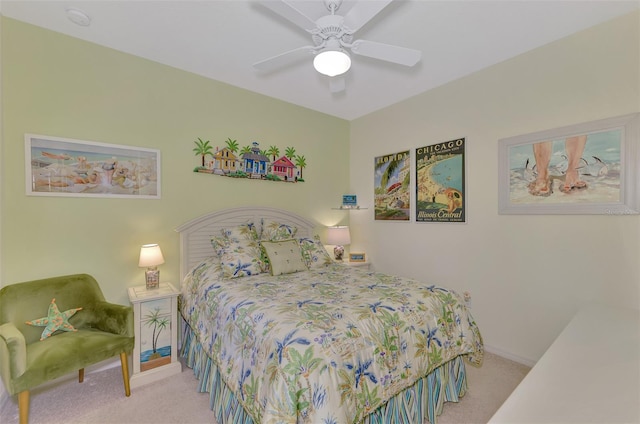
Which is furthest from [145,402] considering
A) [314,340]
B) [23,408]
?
[314,340]

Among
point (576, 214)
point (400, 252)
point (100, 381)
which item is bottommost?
point (100, 381)

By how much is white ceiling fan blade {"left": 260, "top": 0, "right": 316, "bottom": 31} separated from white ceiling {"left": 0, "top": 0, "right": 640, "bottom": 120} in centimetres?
40

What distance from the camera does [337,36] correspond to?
172 cm

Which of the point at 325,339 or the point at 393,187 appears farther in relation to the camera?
the point at 393,187

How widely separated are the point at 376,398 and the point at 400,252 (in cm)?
231

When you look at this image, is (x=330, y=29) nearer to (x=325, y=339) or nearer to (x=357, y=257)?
(x=325, y=339)

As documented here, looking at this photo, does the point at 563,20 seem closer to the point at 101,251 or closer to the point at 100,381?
the point at 101,251

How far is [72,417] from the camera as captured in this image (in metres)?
1.87

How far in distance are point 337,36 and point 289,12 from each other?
0.33m

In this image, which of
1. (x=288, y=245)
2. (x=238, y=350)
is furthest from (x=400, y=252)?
(x=238, y=350)

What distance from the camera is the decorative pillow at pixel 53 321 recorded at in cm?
198

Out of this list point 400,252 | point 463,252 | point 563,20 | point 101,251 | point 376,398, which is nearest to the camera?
point 376,398


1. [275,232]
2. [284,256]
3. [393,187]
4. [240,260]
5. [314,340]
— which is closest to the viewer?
[314,340]

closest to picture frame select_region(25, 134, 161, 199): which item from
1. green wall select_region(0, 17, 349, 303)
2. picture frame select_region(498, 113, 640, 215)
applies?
green wall select_region(0, 17, 349, 303)
